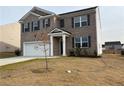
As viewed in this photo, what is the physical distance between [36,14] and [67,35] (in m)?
6.62

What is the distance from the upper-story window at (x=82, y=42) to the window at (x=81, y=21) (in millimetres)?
1816

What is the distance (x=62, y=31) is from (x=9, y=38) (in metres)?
19.7

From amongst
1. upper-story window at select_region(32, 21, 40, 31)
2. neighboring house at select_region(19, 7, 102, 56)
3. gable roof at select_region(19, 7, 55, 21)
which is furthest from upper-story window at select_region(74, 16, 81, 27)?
upper-story window at select_region(32, 21, 40, 31)

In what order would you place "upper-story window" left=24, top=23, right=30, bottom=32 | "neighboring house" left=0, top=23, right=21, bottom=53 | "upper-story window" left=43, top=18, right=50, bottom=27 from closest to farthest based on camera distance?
1. "upper-story window" left=43, top=18, right=50, bottom=27
2. "upper-story window" left=24, top=23, right=30, bottom=32
3. "neighboring house" left=0, top=23, right=21, bottom=53

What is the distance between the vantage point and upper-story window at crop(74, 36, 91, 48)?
18594mm

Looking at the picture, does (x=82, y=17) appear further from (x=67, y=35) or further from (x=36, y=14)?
(x=36, y=14)

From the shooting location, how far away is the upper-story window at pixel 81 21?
18922 mm

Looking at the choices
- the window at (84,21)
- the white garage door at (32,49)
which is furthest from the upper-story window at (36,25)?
the window at (84,21)

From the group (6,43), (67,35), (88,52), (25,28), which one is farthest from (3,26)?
(88,52)

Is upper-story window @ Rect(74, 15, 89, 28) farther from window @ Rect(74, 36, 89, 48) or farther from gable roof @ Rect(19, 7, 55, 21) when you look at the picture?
gable roof @ Rect(19, 7, 55, 21)

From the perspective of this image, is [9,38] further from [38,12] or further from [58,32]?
[58,32]

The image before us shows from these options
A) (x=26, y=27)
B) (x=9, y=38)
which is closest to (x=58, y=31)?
(x=26, y=27)

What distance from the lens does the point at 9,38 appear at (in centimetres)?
3431

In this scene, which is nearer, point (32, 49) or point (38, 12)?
point (32, 49)
